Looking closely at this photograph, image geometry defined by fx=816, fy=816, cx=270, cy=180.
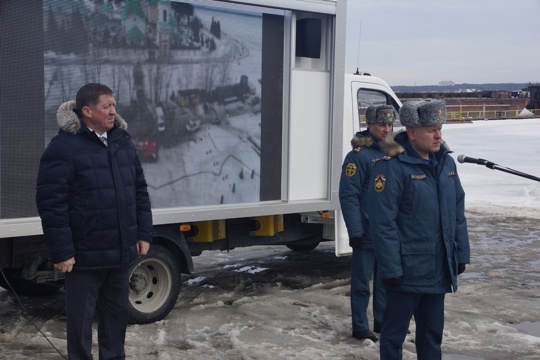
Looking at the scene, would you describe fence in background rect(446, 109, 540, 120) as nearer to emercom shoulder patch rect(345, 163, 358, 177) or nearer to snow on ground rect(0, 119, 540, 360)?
snow on ground rect(0, 119, 540, 360)

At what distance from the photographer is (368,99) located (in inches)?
333

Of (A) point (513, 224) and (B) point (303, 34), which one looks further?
(A) point (513, 224)

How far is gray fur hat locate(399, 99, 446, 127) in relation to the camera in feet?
14.9

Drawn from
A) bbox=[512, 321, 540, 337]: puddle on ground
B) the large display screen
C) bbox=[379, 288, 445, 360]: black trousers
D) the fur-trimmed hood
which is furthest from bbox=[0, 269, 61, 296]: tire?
bbox=[512, 321, 540, 337]: puddle on ground

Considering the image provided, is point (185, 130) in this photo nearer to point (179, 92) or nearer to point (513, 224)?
point (179, 92)

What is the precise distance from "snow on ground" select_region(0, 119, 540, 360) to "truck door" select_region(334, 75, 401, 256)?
57 cm

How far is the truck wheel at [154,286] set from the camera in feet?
21.9

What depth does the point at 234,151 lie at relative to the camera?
22.9 ft

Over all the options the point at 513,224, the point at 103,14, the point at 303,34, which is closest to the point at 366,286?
the point at 303,34

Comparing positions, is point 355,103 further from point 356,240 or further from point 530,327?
point 530,327

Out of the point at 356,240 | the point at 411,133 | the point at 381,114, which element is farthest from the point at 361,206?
the point at 411,133

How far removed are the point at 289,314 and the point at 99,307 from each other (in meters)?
2.73

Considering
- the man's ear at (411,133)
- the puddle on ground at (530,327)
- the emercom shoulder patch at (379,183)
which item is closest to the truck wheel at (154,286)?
the emercom shoulder patch at (379,183)

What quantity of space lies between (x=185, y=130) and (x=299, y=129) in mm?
1176
